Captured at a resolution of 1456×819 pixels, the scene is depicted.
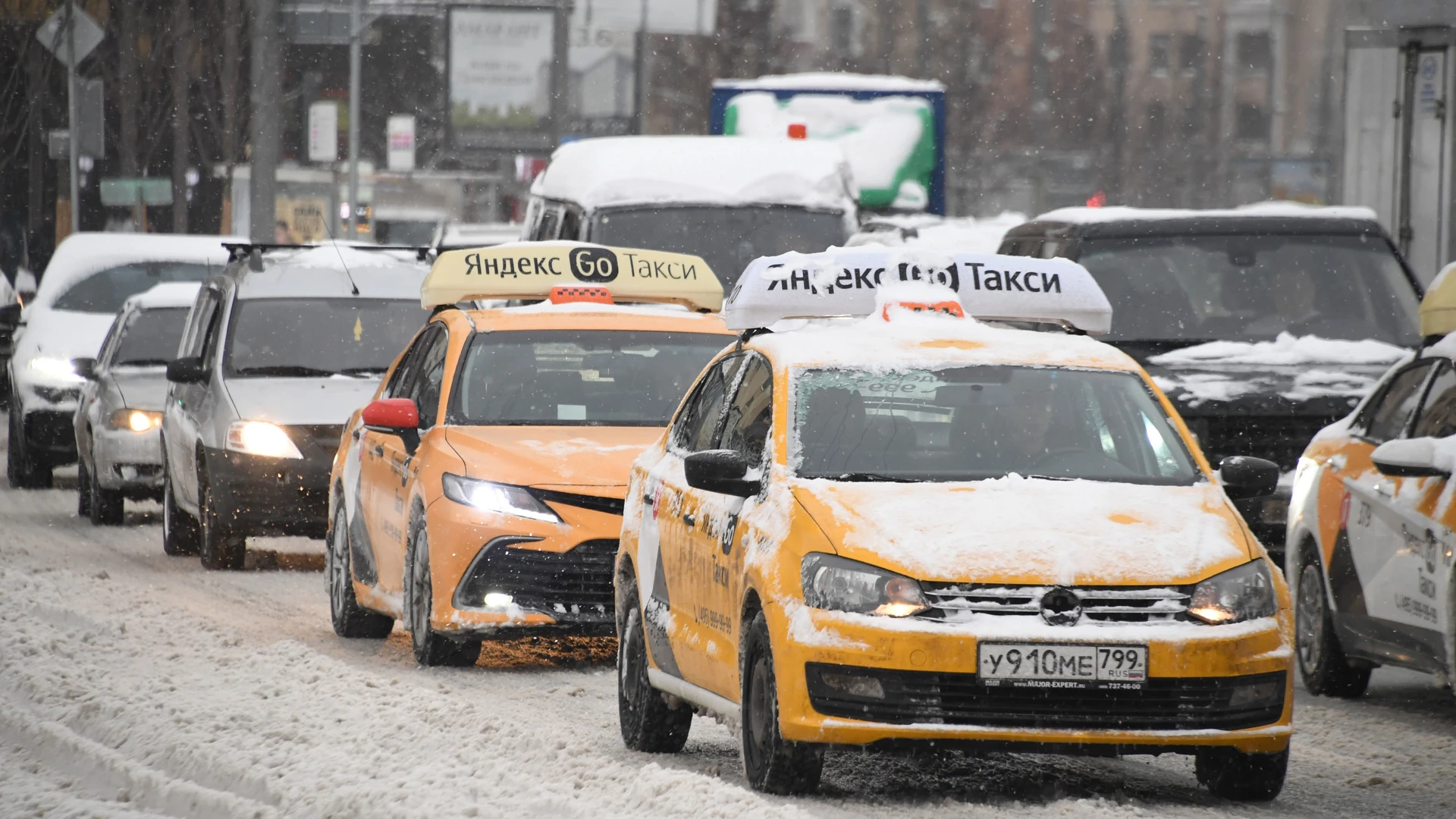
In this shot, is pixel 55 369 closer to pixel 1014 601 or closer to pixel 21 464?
pixel 21 464

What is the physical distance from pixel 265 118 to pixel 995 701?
78.5ft

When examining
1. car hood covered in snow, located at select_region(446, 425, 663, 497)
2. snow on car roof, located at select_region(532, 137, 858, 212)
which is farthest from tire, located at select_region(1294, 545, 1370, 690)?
snow on car roof, located at select_region(532, 137, 858, 212)

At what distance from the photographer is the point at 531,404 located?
36.8ft

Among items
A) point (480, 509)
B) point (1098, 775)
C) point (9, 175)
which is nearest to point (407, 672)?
point (480, 509)

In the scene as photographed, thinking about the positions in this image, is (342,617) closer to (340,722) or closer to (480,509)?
(480,509)

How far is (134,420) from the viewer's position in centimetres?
1747

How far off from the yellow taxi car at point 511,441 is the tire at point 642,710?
5.58 ft

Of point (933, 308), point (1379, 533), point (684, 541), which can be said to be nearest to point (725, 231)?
point (1379, 533)

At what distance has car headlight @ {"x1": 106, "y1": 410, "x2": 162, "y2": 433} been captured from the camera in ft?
57.2

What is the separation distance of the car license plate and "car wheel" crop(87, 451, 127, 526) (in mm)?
11951

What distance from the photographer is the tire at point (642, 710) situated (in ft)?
26.5

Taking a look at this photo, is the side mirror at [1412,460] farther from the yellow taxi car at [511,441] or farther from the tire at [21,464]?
the tire at [21,464]

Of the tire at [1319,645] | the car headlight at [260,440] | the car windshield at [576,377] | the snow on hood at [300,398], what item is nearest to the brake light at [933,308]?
the tire at [1319,645]

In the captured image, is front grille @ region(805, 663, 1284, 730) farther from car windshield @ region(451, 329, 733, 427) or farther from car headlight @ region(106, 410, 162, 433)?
car headlight @ region(106, 410, 162, 433)
